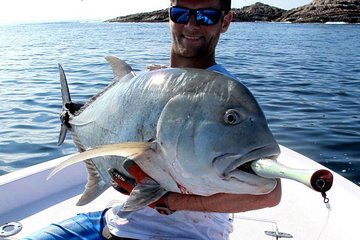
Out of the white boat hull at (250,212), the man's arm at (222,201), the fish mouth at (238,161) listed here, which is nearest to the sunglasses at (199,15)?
the man's arm at (222,201)

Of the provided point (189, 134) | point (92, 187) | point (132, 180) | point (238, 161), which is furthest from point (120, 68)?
point (238, 161)

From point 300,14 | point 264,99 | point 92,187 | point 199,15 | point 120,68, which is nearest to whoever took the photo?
point 120,68

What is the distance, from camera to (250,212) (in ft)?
13.0

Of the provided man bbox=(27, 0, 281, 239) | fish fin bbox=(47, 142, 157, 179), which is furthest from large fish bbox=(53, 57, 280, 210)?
man bbox=(27, 0, 281, 239)

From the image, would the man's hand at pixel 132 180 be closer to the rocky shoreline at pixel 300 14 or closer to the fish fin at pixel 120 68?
the fish fin at pixel 120 68

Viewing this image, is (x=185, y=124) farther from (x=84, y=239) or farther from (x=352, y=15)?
(x=352, y=15)

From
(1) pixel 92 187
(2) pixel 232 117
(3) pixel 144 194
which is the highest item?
(2) pixel 232 117

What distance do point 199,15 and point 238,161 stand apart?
4.75 ft

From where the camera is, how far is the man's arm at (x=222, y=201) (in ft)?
6.97

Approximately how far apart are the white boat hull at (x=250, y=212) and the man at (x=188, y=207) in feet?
3.27

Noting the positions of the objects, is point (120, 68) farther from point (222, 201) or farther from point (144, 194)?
point (222, 201)

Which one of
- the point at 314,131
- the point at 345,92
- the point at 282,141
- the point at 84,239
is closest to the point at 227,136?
the point at 84,239

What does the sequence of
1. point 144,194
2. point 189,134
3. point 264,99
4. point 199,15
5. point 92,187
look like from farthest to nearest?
point 264,99 < point 199,15 < point 92,187 < point 144,194 < point 189,134

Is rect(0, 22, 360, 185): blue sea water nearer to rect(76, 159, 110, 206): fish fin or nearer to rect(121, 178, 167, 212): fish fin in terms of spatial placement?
rect(76, 159, 110, 206): fish fin
